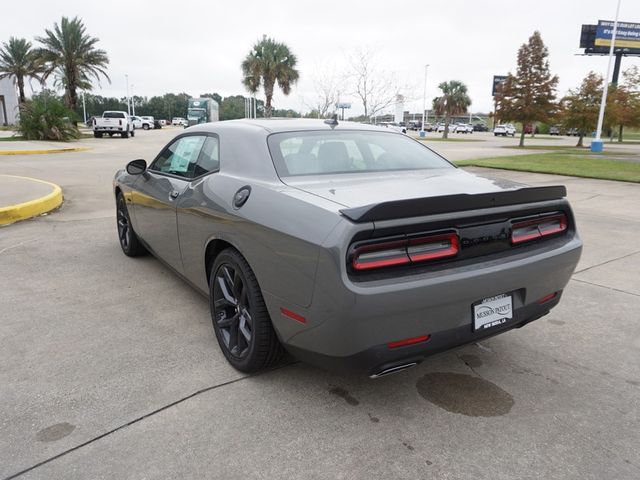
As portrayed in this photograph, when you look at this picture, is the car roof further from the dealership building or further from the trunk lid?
the dealership building

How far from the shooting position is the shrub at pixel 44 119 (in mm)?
25344

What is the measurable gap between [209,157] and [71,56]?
128ft

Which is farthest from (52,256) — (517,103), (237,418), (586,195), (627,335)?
(517,103)

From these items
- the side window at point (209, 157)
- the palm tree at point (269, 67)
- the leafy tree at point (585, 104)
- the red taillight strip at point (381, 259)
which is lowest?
the red taillight strip at point (381, 259)

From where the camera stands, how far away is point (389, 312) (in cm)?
221

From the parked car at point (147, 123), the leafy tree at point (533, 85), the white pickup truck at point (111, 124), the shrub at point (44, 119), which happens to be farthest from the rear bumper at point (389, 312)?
the parked car at point (147, 123)

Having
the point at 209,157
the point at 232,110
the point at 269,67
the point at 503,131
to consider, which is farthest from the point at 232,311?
the point at 232,110

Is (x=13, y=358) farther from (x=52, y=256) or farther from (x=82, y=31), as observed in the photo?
(x=82, y=31)

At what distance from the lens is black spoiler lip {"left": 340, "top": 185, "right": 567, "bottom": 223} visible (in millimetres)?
2195

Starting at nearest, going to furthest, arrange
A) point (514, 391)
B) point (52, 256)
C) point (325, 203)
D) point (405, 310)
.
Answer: point (405, 310), point (325, 203), point (514, 391), point (52, 256)

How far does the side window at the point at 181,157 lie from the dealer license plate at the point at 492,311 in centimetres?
221

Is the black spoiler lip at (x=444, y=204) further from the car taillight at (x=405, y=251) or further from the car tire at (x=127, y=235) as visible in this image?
the car tire at (x=127, y=235)

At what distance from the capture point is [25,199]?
303 inches

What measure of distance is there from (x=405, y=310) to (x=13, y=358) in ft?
8.28
